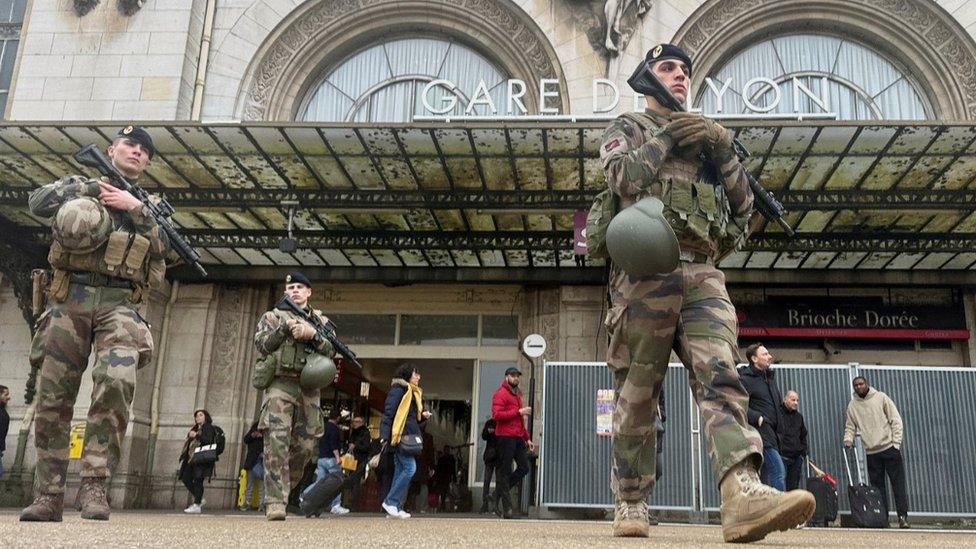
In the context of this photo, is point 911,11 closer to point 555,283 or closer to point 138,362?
point 555,283

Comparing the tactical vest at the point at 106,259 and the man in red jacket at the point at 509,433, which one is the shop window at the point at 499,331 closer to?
the man in red jacket at the point at 509,433

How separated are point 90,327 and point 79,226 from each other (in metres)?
0.59

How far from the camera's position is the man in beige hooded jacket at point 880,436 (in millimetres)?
10367

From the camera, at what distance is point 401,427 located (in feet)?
30.6

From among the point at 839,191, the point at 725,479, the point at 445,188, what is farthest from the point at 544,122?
the point at 725,479

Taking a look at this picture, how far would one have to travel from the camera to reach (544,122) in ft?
34.5

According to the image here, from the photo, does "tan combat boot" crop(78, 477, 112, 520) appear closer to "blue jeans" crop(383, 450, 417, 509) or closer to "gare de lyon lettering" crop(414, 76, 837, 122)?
"blue jeans" crop(383, 450, 417, 509)

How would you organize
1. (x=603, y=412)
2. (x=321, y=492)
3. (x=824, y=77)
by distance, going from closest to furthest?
(x=321, y=492), (x=603, y=412), (x=824, y=77)

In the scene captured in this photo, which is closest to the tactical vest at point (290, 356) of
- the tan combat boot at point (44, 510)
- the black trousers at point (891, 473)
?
the tan combat boot at point (44, 510)

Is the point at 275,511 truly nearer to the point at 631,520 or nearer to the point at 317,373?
the point at 317,373

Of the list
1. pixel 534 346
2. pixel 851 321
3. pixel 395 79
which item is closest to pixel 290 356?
pixel 534 346

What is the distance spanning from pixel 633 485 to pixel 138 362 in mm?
2953

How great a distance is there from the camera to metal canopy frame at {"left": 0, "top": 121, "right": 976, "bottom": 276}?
1066 cm

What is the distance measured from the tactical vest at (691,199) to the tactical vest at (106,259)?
2928mm
